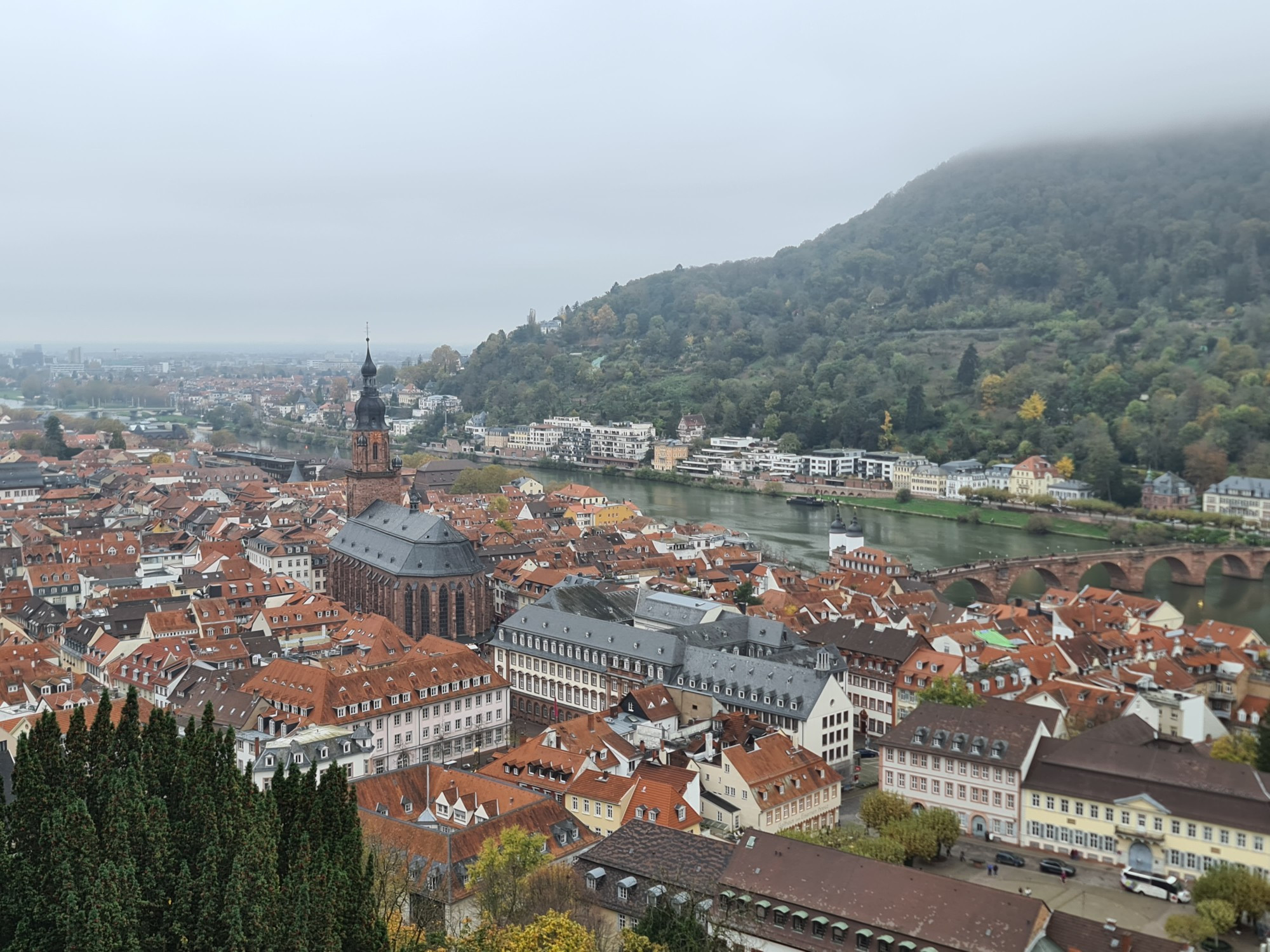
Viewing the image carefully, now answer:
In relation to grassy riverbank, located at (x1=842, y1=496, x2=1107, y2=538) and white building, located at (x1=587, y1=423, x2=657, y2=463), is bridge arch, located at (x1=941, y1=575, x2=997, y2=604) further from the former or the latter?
white building, located at (x1=587, y1=423, x2=657, y2=463)

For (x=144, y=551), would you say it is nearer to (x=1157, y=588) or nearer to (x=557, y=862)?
(x=557, y=862)

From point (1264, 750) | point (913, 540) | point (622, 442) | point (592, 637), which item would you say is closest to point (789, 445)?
point (622, 442)

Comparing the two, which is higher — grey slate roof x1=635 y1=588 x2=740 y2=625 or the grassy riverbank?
grey slate roof x1=635 y1=588 x2=740 y2=625

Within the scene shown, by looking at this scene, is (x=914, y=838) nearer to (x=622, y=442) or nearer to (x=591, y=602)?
(x=591, y=602)

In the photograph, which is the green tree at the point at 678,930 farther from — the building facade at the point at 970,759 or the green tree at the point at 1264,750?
the green tree at the point at 1264,750

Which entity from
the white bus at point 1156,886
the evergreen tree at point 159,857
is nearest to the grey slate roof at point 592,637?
the white bus at point 1156,886

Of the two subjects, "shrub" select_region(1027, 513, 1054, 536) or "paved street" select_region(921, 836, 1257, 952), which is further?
"shrub" select_region(1027, 513, 1054, 536)

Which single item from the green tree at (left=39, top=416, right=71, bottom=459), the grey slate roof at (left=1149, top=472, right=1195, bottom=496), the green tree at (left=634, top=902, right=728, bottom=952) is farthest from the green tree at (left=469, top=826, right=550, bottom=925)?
the green tree at (left=39, top=416, right=71, bottom=459)

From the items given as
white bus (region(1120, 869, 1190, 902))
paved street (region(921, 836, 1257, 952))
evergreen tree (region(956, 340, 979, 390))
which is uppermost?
evergreen tree (region(956, 340, 979, 390))
